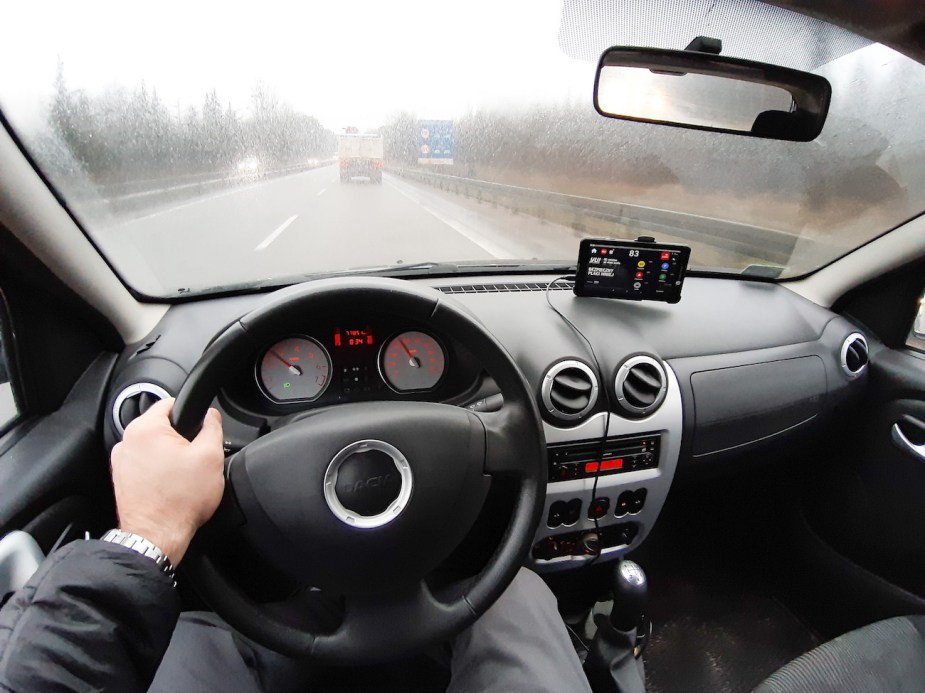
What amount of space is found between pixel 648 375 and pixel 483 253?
1.11 meters

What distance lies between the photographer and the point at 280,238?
264cm

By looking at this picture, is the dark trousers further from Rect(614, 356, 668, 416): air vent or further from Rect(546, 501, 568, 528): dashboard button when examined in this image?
Rect(614, 356, 668, 416): air vent

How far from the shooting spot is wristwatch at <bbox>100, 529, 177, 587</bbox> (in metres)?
0.95

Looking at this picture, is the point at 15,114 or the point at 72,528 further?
the point at 72,528

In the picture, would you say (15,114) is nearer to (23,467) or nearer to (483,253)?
(23,467)

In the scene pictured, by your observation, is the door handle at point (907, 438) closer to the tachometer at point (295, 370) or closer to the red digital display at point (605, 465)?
the red digital display at point (605, 465)

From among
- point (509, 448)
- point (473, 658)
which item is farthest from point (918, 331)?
point (473, 658)

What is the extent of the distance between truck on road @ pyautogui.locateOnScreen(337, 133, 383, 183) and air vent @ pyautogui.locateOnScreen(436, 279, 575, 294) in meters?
1.23

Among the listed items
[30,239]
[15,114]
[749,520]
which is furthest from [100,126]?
[749,520]

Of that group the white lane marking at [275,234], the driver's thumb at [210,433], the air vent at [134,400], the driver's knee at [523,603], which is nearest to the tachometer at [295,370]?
the air vent at [134,400]

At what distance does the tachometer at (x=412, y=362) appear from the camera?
5.33 ft

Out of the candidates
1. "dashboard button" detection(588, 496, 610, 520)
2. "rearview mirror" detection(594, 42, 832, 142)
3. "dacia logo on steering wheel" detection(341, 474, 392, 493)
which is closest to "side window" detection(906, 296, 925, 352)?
"rearview mirror" detection(594, 42, 832, 142)

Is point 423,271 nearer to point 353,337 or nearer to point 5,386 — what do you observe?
point 353,337

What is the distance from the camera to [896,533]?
90.2 inches
